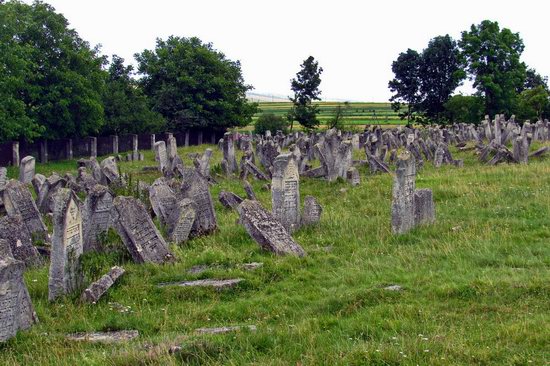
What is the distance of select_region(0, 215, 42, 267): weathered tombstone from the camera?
37.1ft

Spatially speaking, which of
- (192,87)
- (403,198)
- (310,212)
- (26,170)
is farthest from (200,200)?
(192,87)

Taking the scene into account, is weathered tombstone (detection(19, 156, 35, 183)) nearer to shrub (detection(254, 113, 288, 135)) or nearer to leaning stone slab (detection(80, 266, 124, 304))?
leaning stone slab (detection(80, 266, 124, 304))

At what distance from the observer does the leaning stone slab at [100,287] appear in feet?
29.9

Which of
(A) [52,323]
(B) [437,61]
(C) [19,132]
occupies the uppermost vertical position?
(B) [437,61]

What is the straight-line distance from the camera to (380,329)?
7.50 meters

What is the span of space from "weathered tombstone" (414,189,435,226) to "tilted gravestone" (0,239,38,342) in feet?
24.4

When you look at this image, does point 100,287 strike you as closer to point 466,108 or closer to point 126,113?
point 126,113

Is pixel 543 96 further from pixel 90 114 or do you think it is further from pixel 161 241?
pixel 161 241

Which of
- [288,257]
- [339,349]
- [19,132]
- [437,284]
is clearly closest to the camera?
[339,349]

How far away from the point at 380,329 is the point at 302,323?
89cm

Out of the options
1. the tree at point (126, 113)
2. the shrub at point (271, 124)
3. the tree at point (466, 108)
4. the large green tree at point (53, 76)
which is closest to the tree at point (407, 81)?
the tree at point (466, 108)

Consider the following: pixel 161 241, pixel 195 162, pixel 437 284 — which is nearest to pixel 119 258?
pixel 161 241

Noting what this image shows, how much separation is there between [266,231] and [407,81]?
6637 cm

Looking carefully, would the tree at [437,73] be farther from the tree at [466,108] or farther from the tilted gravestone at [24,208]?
the tilted gravestone at [24,208]
